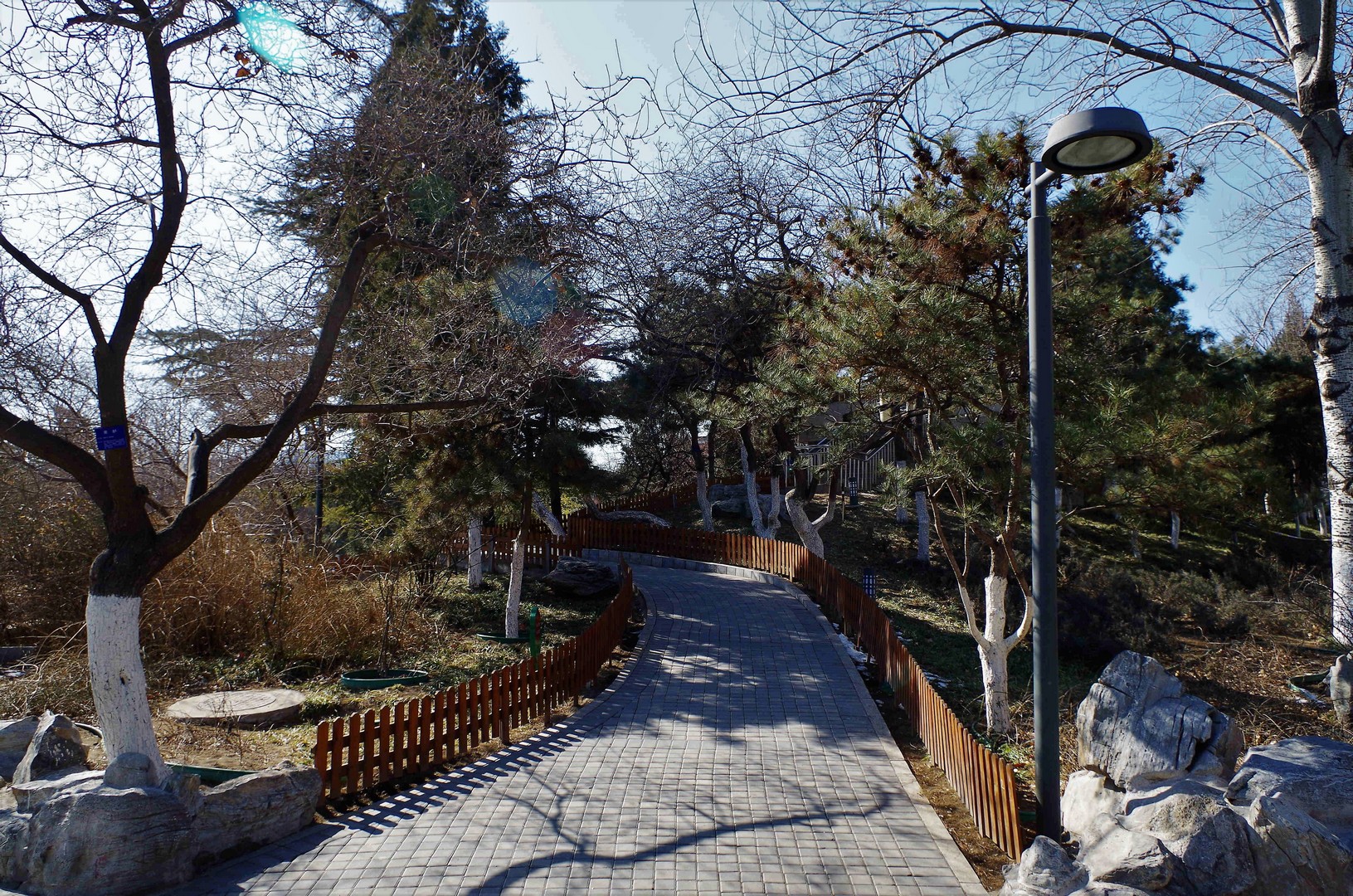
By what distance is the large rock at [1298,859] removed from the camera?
4.03 metres

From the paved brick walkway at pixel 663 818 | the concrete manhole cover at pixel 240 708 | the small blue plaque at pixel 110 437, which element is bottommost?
the paved brick walkway at pixel 663 818

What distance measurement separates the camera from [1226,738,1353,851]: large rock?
4.60 metres

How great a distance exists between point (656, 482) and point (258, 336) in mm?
24569

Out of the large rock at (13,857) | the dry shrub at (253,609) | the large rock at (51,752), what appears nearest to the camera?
the large rock at (13,857)

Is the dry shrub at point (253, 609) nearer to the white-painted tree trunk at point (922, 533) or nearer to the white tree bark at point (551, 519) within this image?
the white tree bark at point (551, 519)

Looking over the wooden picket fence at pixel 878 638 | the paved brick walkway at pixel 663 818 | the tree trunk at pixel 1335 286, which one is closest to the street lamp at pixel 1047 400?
the wooden picket fence at pixel 878 638

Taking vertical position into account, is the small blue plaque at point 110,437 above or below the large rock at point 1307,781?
above

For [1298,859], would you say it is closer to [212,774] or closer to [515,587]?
[212,774]

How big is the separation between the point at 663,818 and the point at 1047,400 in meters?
3.93

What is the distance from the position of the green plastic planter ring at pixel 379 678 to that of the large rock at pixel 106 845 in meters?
5.00

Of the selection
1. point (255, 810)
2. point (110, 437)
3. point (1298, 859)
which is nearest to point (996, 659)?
point (1298, 859)

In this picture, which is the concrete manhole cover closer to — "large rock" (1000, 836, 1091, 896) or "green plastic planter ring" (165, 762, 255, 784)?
"green plastic planter ring" (165, 762, 255, 784)

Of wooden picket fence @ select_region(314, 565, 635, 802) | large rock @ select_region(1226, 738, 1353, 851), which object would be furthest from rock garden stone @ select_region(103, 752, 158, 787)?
large rock @ select_region(1226, 738, 1353, 851)

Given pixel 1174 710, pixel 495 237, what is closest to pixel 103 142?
pixel 495 237
